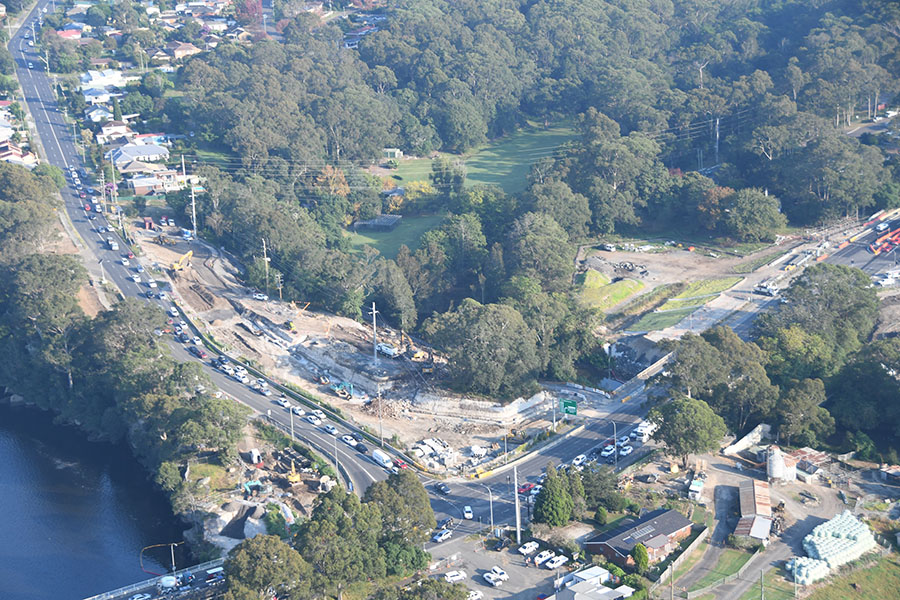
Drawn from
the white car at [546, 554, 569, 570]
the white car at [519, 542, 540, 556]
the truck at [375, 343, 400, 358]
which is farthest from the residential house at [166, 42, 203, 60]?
the white car at [546, 554, 569, 570]

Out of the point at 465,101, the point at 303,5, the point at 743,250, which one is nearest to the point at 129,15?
the point at 303,5

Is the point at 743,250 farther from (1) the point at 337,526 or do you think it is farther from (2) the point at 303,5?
(2) the point at 303,5

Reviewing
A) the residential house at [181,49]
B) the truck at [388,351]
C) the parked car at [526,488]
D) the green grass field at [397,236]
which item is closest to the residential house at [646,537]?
the parked car at [526,488]

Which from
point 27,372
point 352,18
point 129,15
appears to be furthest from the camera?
point 352,18

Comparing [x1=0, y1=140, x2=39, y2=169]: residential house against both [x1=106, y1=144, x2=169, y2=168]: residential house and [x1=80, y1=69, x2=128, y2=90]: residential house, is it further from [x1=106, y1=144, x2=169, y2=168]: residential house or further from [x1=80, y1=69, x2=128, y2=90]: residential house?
[x1=80, y1=69, x2=128, y2=90]: residential house

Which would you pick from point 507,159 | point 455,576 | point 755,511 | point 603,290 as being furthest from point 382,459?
point 507,159

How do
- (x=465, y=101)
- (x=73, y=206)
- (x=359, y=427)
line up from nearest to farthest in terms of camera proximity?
(x=359, y=427)
(x=73, y=206)
(x=465, y=101)

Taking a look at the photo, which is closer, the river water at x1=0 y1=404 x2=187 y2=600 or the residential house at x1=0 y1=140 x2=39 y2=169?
the river water at x1=0 y1=404 x2=187 y2=600
